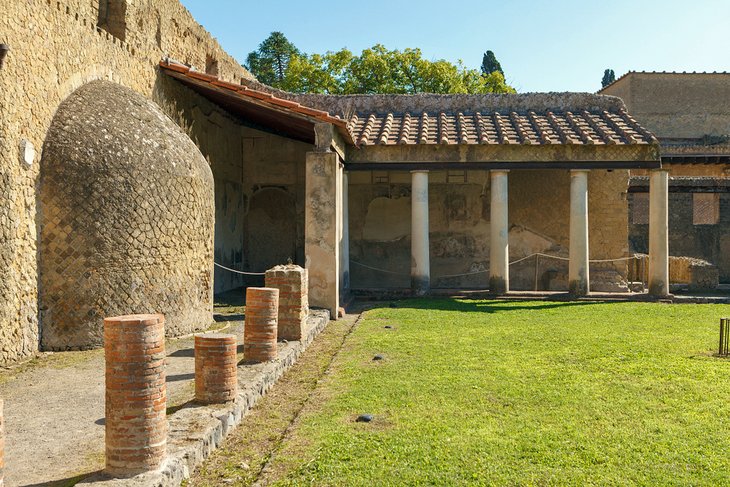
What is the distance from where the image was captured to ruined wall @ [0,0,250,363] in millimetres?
6402

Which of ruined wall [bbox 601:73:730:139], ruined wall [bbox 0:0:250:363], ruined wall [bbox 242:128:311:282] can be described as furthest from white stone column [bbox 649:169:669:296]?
ruined wall [bbox 601:73:730:139]

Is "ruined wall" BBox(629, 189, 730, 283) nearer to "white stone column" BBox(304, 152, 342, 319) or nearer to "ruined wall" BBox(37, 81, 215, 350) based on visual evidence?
"white stone column" BBox(304, 152, 342, 319)

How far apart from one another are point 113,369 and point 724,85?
87.1 ft

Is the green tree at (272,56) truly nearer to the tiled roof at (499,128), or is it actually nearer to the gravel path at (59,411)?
the tiled roof at (499,128)

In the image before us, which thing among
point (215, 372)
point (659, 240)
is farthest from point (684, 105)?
point (215, 372)

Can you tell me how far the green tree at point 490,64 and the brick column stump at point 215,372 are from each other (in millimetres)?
36019

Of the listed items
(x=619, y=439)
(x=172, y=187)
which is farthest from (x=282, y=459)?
(x=172, y=187)

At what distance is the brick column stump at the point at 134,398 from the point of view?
3.63 m

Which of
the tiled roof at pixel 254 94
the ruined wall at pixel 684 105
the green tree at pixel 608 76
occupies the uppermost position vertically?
the green tree at pixel 608 76

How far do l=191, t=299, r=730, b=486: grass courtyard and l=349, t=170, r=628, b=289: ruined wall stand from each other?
5.84m

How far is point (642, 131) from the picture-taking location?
12.5m

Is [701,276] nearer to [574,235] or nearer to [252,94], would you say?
[574,235]

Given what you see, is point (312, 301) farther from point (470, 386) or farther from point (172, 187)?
point (470, 386)

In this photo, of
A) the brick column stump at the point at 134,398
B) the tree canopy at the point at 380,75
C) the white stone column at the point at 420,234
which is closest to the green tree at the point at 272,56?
the tree canopy at the point at 380,75
